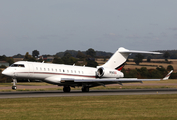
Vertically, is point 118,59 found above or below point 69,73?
above

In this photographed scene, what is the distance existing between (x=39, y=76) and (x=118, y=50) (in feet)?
43.7

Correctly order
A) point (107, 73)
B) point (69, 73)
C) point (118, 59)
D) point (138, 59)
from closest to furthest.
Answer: point (69, 73), point (107, 73), point (118, 59), point (138, 59)

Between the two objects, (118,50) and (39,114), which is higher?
(118,50)

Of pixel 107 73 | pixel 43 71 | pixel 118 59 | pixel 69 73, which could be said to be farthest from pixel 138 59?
pixel 43 71

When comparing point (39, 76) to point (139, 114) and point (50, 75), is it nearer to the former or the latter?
point (50, 75)

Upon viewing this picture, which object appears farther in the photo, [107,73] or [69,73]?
[107,73]

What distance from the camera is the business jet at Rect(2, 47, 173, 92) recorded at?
31.4 metres

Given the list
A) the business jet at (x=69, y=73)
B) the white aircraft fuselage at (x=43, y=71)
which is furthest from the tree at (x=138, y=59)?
the white aircraft fuselage at (x=43, y=71)

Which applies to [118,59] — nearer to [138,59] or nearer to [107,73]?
[107,73]

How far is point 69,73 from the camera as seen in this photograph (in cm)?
3494

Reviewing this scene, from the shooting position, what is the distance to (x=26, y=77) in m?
31.7

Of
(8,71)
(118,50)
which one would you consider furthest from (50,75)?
(118,50)

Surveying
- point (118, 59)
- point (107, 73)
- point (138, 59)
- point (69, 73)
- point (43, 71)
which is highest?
point (138, 59)

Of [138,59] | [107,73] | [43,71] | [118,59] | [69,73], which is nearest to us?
[43,71]
